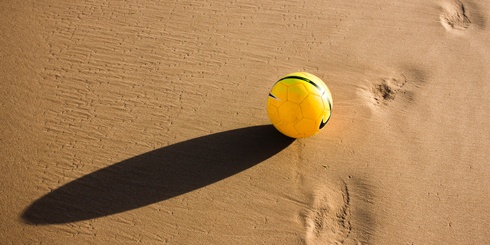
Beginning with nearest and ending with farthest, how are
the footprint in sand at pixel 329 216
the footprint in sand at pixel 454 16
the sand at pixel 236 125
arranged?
1. the footprint in sand at pixel 329 216
2. the sand at pixel 236 125
3. the footprint in sand at pixel 454 16

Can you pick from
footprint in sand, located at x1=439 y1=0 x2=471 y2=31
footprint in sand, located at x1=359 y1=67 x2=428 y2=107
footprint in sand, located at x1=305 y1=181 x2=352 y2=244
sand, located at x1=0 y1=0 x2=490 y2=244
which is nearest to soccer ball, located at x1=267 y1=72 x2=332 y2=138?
sand, located at x1=0 y1=0 x2=490 y2=244

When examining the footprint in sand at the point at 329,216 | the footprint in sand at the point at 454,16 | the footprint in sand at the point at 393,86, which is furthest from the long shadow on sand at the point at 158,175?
the footprint in sand at the point at 454,16

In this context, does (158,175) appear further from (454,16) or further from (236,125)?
(454,16)

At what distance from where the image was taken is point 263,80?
246 inches

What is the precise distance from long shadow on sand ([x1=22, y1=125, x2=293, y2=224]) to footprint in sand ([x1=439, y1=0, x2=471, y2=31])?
11.3ft

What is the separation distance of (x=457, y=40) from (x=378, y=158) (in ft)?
8.67

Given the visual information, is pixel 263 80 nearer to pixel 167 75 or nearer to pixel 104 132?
pixel 167 75

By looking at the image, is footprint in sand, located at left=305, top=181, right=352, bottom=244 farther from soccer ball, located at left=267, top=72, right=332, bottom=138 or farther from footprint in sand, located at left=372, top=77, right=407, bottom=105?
footprint in sand, located at left=372, top=77, right=407, bottom=105

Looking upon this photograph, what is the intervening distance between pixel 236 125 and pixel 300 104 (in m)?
1.06

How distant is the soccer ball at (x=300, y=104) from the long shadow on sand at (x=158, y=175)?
19.9 inches

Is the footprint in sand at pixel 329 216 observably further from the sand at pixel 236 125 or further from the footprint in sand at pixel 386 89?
the footprint in sand at pixel 386 89

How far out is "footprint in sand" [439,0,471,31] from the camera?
7.02 m

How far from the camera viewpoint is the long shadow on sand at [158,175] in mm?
4949

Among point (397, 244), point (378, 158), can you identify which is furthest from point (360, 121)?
point (397, 244)
